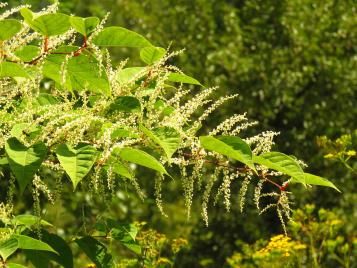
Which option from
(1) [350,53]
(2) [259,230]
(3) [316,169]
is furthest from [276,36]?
(2) [259,230]

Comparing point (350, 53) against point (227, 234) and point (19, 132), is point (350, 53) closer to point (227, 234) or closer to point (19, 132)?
point (227, 234)

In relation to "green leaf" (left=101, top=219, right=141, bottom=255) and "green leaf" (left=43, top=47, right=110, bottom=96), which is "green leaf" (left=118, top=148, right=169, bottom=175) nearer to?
"green leaf" (left=43, top=47, right=110, bottom=96)

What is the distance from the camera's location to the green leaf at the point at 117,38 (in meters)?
2.31

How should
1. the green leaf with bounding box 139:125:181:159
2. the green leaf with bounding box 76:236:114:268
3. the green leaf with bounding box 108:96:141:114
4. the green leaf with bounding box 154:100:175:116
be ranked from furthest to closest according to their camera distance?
the green leaf with bounding box 76:236:114:268 < the green leaf with bounding box 154:100:175:116 < the green leaf with bounding box 108:96:141:114 < the green leaf with bounding box 139:125:181:159

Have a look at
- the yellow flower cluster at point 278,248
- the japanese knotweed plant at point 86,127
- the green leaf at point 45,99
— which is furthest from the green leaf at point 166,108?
the yellow flower cluster at point 278,248

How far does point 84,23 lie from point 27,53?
26 cm

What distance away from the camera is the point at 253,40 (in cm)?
1022

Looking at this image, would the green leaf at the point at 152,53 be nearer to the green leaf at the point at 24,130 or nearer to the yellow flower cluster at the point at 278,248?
the green leaf at the point at 24,130

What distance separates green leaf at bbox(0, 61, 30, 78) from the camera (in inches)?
84.4

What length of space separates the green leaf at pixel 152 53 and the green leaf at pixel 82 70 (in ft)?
0.69

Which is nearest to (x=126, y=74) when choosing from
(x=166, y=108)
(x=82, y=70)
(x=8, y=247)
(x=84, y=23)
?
(x=166, y=108)

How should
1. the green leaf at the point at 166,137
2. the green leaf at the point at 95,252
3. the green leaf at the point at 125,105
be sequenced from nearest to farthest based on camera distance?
the green leaf at the point at 166,137
the green leaf at the point at 125,105
the green leaf at the point at 95,252

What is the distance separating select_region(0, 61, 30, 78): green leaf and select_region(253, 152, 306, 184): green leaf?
702 millimetres

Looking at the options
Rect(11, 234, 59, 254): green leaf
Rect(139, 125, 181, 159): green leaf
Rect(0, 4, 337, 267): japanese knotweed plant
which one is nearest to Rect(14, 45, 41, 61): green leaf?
Rect(0, 4, 337, 267): japanese knotweed plant
